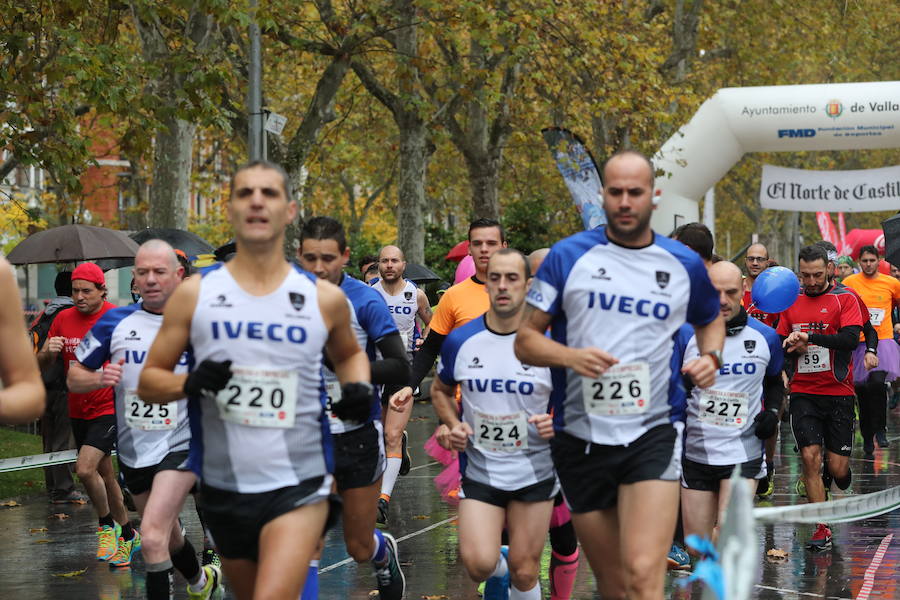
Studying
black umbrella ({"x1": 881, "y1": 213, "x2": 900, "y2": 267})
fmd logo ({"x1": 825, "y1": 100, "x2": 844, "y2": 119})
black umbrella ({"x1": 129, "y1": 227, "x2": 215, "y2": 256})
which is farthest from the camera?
fmd logo ({"x1": 825, "y1": 100, "x2": 844, "y2": 119})

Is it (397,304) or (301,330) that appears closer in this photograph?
(301,330)

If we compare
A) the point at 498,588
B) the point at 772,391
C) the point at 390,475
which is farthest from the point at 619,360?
the point at 390,475

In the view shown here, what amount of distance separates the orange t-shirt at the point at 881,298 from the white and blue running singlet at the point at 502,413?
33.8 feet

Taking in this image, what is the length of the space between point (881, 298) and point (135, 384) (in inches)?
417

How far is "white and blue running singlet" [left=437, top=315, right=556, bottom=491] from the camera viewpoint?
6859mm

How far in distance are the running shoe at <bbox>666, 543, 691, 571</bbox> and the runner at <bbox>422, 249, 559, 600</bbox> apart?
2.19 m

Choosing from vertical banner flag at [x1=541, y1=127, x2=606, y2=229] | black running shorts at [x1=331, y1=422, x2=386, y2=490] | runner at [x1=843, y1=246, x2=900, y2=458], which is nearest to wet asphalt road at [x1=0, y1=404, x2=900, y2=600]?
black running shorts at [x1=331, y1=422, x2=386, y2=490]

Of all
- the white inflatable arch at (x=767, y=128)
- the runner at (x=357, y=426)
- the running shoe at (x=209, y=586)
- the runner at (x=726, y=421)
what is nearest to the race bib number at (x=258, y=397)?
the runner at (x=357, y=426)

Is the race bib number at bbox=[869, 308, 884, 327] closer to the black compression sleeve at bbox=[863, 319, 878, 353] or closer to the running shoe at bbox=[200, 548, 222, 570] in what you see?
the black compression sleeve at bbox=[863, 319, 878, 353]

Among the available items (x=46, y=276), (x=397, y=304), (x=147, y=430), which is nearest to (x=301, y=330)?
(x=147, y=430)

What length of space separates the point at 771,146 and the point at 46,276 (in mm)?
40317

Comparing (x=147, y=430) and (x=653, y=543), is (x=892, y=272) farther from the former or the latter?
(x=653, y=543)

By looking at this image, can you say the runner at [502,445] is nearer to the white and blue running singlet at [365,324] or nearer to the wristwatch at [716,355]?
the white and blue running singlet at [365,324]

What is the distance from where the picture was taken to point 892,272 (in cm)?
1975
